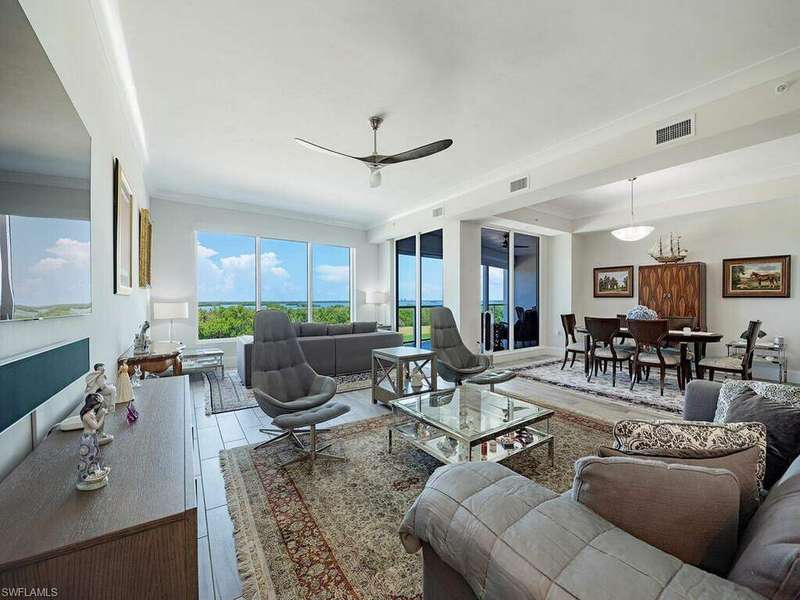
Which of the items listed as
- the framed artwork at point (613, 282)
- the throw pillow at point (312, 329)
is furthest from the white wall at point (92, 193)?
the framed artwork at point (613, 282)

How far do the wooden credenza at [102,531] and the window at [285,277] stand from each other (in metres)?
5.80

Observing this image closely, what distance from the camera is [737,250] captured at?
5.41 metres

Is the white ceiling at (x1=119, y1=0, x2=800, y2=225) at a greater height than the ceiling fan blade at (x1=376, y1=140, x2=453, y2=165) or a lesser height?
greater

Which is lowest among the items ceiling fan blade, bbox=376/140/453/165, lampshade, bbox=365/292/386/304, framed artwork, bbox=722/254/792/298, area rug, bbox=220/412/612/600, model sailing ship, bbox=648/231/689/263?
area rug, bbox=220/412/612/600

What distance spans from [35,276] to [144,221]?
3.56 meters

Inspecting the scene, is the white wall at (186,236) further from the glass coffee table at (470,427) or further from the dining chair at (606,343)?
the dining chair at (606,343)

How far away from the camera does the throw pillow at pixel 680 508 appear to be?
883 mm

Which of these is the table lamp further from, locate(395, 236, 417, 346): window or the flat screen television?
the flat screen television

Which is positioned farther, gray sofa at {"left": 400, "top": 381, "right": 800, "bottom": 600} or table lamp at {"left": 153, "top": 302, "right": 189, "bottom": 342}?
table lamp at {"left": 153, "top": 302, "right": 189, "bottom": 342}

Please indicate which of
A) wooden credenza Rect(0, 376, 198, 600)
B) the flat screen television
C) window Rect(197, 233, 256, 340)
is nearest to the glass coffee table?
wooden credenza Rect(0, 376, 198, 600)

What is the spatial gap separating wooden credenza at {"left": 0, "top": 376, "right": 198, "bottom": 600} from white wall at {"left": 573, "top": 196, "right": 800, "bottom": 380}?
7.29 m

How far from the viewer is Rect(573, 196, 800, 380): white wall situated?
4930 mm

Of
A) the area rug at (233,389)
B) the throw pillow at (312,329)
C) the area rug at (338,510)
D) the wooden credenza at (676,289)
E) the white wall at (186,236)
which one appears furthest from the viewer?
the white wall at (186,236)

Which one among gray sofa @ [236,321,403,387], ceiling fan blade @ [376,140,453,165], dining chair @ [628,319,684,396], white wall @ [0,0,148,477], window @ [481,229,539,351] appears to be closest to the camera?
white wall @ [0,0,148,477]
